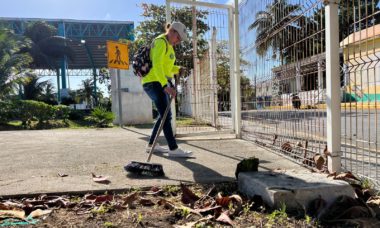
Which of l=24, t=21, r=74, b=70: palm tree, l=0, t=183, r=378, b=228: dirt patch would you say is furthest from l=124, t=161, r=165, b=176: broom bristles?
l=24, t=21, r=74, b=70: palm tree

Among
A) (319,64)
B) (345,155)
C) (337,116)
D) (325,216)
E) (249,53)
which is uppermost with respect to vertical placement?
(249,53)

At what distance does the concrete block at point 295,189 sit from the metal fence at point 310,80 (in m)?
0.51

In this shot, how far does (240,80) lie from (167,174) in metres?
3.21

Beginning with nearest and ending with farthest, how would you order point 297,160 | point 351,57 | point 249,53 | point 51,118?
point 351,57, point 297,160, point 249,53, point 51,118

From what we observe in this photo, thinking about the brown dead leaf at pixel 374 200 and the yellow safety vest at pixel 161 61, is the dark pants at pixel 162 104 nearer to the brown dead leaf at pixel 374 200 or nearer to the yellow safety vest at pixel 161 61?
the yellow safety vest at pixel 161 61

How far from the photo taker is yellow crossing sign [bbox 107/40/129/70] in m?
10.6

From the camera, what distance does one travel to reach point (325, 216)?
8.03ft

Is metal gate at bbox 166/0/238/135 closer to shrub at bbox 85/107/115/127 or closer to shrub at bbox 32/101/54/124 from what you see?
shrub at bbox 85/107/115/127

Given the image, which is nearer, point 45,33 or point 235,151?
point 235,151

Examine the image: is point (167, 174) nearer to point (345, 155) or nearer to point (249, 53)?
point (345, 155)

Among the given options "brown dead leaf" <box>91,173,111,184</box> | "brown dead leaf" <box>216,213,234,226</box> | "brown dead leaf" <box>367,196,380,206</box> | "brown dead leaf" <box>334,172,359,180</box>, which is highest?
"brown dead leaf" <box>334,172,359,180</box>

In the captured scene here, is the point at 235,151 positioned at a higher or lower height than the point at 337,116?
lower

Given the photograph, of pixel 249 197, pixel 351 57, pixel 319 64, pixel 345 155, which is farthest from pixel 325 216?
pixel 319 64

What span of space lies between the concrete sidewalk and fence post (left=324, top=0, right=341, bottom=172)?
607mm
